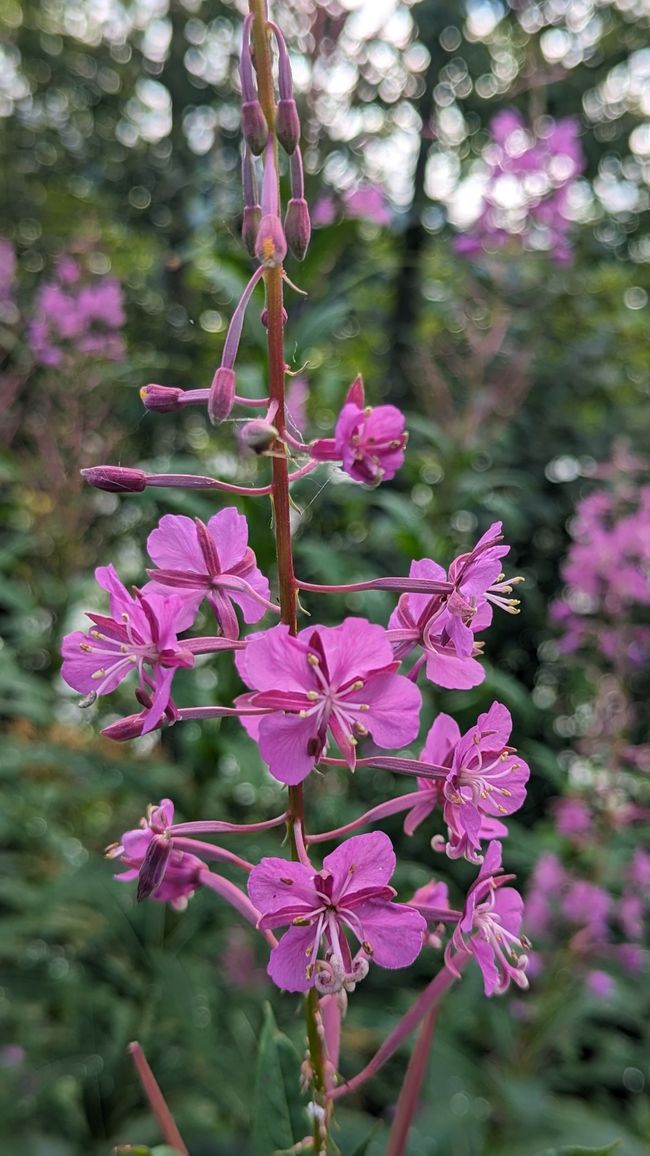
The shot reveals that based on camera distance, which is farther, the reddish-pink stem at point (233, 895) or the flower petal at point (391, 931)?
the reddish-pink stem at point (233, 895)

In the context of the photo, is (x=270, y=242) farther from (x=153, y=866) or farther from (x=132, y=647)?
(x=153, y=866)

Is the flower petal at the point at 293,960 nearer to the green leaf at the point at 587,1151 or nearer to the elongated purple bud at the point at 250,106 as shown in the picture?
the green leaf at the point at 587,1151

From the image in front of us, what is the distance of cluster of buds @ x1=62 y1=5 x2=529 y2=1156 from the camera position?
0.84 metres

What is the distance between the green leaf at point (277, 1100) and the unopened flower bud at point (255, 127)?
3.11 feet

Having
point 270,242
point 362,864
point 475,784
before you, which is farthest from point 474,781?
point 270,242

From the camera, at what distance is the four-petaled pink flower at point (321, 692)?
82cm

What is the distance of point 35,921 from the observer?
116 inches

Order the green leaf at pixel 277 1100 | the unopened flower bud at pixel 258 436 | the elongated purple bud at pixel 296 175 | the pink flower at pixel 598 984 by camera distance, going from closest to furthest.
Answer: the unopened flower bud at pixel 258 436
the elongated purple bud at pixel 296 175
the green leaf at pixel 277 1100
the pink flower at pixel 598 984

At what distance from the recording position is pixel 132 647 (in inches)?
35.4

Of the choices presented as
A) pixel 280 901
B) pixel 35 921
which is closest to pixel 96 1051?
pixel 35 921

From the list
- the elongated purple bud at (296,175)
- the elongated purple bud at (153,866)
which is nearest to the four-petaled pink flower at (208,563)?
the elongated purple bud at (153,866)

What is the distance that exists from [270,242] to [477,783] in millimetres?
576

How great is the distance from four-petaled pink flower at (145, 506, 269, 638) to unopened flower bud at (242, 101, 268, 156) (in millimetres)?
370

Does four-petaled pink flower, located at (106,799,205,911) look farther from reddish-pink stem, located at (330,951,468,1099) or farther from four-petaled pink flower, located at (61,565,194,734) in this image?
reddish-pink stem, located at (330,951,468,1099)
